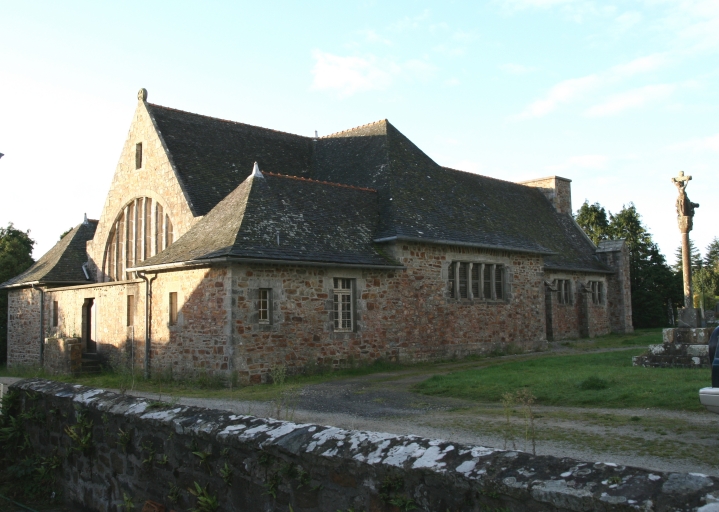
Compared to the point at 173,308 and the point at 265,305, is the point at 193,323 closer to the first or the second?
the point at 173,308

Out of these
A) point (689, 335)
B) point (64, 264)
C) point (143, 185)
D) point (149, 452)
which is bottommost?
point (149, 452)

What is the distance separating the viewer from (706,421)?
8805 mm

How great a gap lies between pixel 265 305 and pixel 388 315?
4288 mm

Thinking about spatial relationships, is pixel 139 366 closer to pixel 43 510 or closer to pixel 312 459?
pixel 43 510

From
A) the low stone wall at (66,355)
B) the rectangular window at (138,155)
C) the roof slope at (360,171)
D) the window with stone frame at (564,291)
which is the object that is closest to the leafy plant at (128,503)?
the roof slope at (360,171)

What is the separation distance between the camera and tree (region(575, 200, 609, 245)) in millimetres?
43875

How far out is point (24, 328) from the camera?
26141 mm

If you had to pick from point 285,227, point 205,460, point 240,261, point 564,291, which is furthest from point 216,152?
point 205,460

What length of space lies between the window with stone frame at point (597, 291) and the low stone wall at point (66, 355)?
913 inches

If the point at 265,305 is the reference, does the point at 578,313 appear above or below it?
below

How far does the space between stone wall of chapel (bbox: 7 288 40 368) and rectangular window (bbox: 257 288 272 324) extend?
1248cm

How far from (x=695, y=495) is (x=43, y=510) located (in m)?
6.81

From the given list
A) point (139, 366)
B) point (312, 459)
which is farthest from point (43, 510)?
point (139, 366)

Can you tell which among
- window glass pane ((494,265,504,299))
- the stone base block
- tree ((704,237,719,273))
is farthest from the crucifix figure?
tree ((704,237,719,273))
